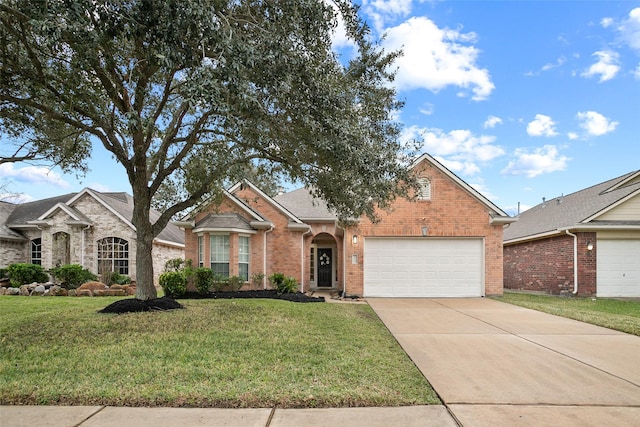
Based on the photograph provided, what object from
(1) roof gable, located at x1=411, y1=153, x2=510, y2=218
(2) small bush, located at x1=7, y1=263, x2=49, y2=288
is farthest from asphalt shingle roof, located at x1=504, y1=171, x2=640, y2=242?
(2) small bush, located at x1=7, y1=263, x2=49, y2=288

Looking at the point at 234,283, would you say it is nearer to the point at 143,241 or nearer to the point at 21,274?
the point at 143,241

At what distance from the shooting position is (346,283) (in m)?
14.9

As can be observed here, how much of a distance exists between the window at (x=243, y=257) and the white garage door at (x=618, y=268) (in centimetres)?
1373

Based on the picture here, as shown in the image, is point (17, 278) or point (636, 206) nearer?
point (636, 206)

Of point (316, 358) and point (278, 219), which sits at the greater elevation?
point (278, 219)

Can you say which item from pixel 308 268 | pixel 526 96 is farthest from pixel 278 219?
pixel 526 96

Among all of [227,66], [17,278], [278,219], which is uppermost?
[227,66]

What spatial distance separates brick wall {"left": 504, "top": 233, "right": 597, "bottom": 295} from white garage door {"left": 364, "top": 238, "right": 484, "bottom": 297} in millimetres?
4065

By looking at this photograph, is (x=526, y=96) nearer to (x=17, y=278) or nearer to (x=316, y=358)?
(x=316, y=358)

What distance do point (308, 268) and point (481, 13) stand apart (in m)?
11.9

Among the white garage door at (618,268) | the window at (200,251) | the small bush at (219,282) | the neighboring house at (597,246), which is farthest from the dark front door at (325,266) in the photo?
the white garage door at (618,268)

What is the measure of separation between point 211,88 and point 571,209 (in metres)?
18.4

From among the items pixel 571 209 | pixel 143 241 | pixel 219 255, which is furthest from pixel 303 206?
pixel 571 209

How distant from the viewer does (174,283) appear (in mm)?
14016
